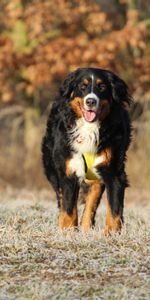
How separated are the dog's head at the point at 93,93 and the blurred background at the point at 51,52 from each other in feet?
29.4

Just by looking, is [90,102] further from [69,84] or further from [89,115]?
[69,84]

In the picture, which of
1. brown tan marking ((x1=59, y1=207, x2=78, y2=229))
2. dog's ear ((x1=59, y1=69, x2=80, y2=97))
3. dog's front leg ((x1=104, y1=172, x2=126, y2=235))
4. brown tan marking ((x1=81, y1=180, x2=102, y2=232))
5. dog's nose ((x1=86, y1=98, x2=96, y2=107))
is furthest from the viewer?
brown tan marking ((x1=81, y1=180, x2=102, y2=232))

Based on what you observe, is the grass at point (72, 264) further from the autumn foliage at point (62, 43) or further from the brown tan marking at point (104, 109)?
the autumn foliage at point (62, 43)

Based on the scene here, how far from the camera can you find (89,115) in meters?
7.21

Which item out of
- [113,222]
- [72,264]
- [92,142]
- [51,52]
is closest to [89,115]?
[92,142]

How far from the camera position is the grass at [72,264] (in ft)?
17.1

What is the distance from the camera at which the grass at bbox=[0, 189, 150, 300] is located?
17.1ft

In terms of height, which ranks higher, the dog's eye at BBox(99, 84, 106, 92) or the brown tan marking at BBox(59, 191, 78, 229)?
the dog's eye at BBox(99, 84, 106, 92)

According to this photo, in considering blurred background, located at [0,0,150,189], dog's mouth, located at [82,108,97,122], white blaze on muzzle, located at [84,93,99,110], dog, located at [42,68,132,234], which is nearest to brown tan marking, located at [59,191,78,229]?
dog, located at [42,68,132,234]

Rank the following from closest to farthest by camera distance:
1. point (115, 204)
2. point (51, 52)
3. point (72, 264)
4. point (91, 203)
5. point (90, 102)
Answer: point (72, 264) → point (90, 102) → point (115, 204) → point (91, 203) → point (51, 52)

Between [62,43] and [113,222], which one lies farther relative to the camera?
[62,43]

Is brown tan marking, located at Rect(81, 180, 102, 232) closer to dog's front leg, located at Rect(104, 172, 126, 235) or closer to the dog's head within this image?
dog's front leg, located at Rect(104, 172, 126, 235)

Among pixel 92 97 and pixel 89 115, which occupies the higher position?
pixel 92 97

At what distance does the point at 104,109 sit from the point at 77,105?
265 millimetres
